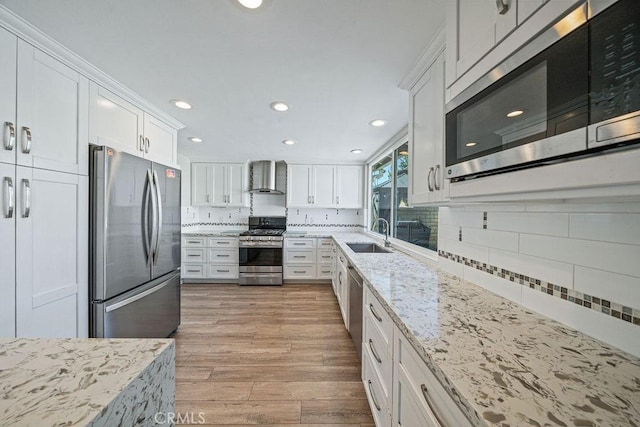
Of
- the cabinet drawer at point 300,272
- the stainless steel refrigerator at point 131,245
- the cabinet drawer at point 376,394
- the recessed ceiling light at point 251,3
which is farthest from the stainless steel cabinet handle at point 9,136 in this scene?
the cabinet drawer at point 300,272

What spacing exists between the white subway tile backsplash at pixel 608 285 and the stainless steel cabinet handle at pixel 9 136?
2.63 metres

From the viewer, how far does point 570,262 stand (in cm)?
94

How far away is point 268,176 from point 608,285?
4447 millimetres

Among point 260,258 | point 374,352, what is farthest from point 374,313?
point 260,258

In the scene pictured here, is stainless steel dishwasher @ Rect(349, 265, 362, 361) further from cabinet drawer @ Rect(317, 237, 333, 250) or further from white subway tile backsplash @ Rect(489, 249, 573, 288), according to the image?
cabinet drawer @ Rect(317, 237, 333, 250)

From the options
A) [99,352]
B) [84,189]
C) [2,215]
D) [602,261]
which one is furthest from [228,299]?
[602,261]

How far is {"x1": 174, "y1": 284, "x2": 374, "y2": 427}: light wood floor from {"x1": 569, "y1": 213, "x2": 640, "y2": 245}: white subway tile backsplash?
1.53m

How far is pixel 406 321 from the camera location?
960 mm

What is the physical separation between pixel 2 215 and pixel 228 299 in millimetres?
2758

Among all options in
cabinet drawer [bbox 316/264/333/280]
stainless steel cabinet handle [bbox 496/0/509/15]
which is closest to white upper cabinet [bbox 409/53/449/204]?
stainless steel cabinet handle [bbox 496/0/509/15]

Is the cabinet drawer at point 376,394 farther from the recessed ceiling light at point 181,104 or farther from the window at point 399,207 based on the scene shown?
the recessed ceiling light at point 181,104

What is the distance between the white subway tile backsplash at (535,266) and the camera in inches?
37.6

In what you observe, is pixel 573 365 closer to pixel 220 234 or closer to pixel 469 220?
pixel 469 220

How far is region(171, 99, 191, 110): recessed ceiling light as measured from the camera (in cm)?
222
